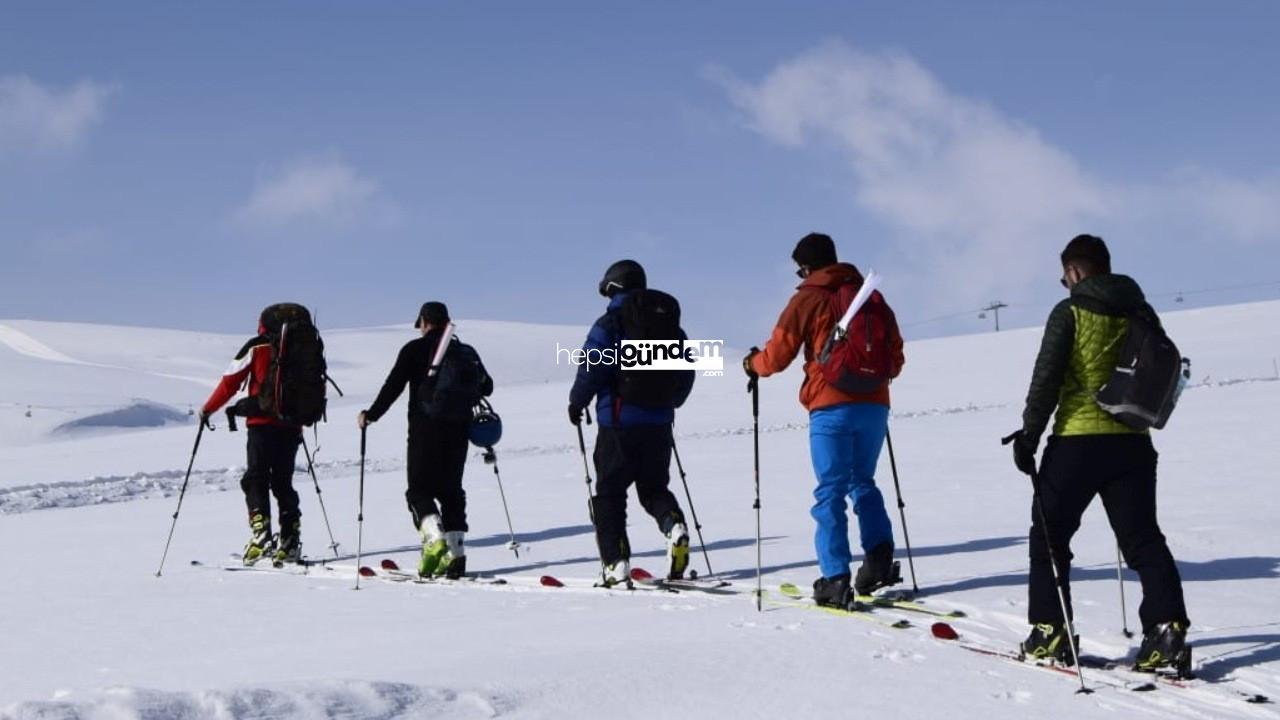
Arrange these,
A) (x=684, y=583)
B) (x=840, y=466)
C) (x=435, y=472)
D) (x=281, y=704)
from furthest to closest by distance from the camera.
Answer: (x=435, y=472) < (x=684, y=583) < (x=840, y=466) < (x=281, y=704)

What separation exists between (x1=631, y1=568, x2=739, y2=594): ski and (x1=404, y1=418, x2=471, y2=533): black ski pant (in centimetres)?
157

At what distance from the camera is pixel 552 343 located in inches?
3551

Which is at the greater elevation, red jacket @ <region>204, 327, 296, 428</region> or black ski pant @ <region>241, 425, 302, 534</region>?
red jacket @ <region>204, 327, 296, 428</region>

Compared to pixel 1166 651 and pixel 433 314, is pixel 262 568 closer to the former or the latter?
pixel 433 314

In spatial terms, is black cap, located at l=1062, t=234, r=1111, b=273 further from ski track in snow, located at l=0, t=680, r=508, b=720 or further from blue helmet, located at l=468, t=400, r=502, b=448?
blue helmet, located at l=468, t=400, r=502, b=448

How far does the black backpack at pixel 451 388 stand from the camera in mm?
8633

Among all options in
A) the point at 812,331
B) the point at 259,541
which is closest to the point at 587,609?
the point at 812,331

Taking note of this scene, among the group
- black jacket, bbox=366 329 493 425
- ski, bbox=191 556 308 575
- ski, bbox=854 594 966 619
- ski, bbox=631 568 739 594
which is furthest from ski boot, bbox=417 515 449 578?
ski, bbox=854 594 966 619

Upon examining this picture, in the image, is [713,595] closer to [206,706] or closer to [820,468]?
[820,468]

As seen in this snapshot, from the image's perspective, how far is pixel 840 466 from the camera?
21.6ft

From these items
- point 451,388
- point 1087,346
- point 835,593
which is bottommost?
point 835,593

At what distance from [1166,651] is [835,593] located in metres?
1.86

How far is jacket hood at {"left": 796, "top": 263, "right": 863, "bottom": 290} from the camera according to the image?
21.7 feet

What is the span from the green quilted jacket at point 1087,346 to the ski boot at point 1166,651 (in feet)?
2.71
